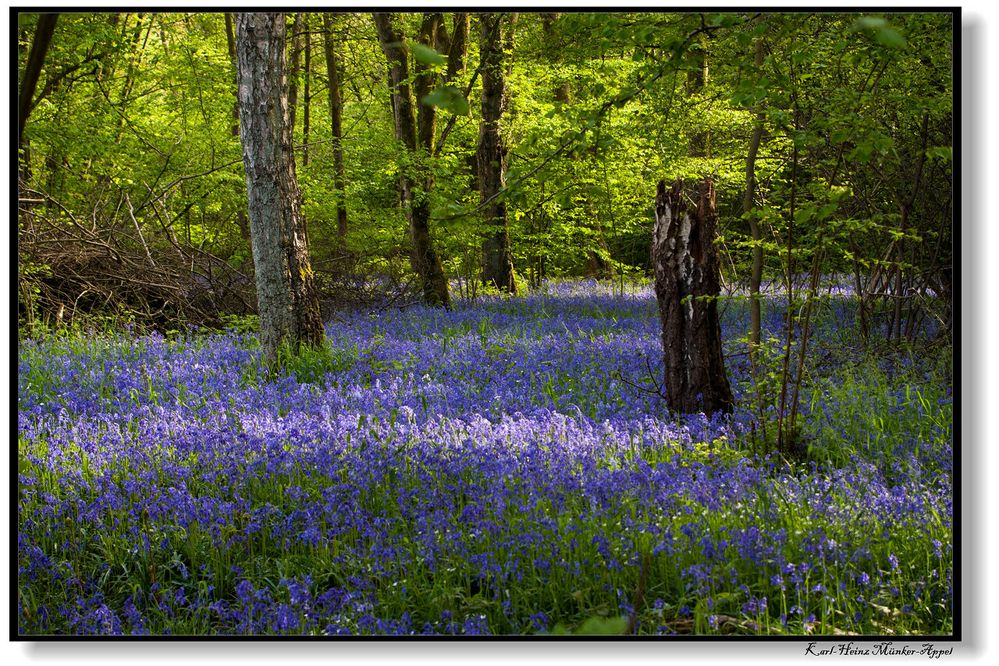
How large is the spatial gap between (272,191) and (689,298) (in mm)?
3721

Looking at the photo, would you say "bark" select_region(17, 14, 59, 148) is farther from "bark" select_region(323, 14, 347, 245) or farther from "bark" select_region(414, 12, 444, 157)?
"bark" select_region(414, 12, 444, 157)

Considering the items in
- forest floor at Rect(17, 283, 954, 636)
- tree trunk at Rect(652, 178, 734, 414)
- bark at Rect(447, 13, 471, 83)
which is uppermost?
bark at Rect(447, 13, 471, 83)

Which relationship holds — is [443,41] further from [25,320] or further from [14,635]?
[14,635]

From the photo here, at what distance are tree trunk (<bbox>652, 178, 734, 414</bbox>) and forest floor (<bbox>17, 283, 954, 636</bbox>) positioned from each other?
0.26m

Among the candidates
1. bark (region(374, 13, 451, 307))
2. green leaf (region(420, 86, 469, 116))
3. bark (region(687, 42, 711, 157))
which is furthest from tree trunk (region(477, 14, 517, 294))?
green leaf (region(420, 86, 469, 116))

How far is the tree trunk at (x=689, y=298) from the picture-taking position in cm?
560

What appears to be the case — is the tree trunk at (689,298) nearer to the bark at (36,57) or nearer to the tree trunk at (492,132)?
the bark at (36,57)

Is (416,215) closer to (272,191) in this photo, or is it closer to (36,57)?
(272,191)

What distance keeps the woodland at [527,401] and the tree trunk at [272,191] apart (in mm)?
26

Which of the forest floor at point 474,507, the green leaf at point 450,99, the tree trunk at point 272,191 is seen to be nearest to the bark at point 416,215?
the tree trunk at point 272,191

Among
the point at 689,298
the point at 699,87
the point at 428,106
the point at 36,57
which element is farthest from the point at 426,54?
the point at 428,106

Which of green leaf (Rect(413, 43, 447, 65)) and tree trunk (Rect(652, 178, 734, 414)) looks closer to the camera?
green leaf (Rect(413, 43, 447, 65))

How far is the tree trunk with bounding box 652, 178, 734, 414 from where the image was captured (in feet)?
18.4

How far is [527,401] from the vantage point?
6156mm
